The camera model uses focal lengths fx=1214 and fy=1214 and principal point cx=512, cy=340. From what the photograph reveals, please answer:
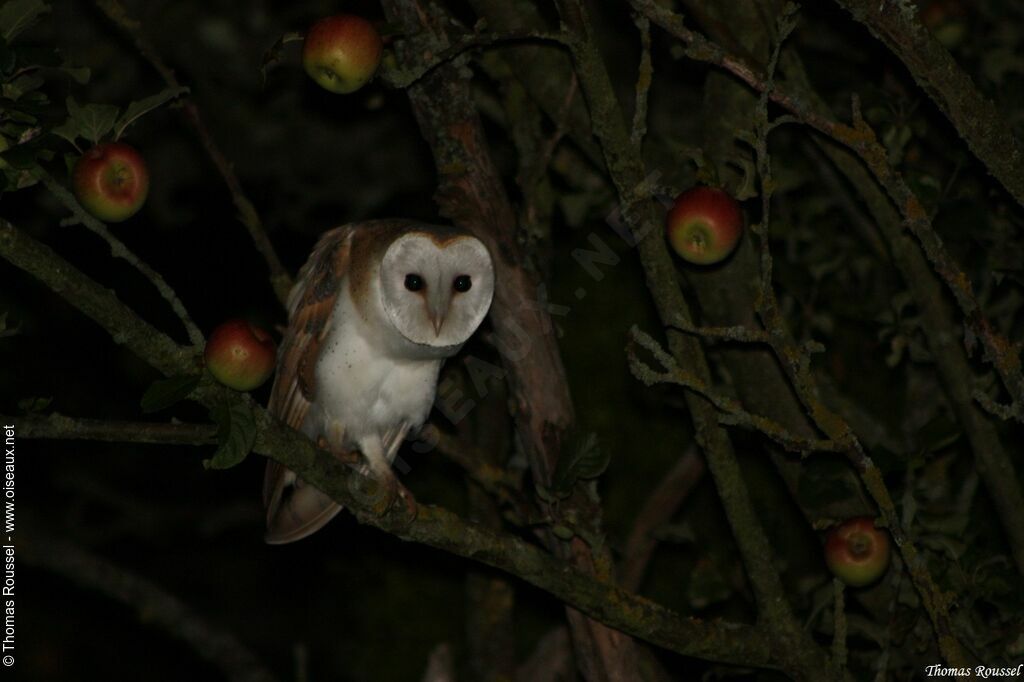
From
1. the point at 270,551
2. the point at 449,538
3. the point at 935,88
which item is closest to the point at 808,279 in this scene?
the point at 935,88

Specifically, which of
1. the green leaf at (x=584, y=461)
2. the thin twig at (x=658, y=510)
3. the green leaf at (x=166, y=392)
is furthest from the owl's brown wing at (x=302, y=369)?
the thin twig at (x=658, y=510)

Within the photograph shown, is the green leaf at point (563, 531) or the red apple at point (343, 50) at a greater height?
the red apple at point (343, 50)

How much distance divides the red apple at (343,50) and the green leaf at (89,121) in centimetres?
42

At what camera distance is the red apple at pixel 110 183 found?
214 centimetres

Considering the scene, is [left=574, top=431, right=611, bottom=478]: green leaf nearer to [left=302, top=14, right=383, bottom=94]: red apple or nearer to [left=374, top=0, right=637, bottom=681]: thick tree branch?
[left=374, top=0, right=637, bottom=681]: thick tree branch

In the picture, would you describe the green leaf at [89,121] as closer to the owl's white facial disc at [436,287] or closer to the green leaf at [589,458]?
the owl's white facial disc at [436,287]

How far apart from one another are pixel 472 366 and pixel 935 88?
1711mm

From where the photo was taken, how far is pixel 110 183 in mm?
2143

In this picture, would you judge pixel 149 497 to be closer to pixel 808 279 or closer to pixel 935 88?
pixel 808 279

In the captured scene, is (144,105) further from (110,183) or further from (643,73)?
(643,73)

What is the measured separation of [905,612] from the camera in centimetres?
283

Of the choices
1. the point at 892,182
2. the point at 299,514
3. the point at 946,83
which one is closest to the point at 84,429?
the point at 299,514

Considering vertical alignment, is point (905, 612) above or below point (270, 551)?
below

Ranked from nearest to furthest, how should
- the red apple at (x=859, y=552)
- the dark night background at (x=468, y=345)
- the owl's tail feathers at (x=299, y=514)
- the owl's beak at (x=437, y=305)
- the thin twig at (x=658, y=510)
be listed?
the red apple at (x=859, y=552) < the owl's beak at (x=437, y=305) < the dark night background at (x=468, y=345) < the owl's tail feathers at (x=299, y=514) < the thin twig at (x=658, y=510)
